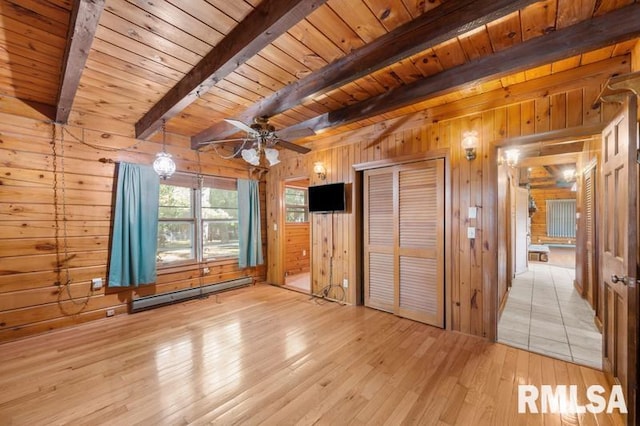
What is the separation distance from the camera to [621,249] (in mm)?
1801

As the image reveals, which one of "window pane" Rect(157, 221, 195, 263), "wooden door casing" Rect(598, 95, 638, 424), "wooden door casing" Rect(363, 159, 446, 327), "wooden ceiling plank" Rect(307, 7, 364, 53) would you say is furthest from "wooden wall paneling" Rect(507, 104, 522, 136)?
"window pane" Rect(157, 221, 195, 263)

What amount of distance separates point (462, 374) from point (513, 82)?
2.88 m

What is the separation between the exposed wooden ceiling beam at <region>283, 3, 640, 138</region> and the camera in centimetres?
166

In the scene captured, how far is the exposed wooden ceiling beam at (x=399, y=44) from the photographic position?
1.50m

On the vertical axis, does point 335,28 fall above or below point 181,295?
above

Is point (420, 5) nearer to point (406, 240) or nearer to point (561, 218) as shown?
point (406, 240)

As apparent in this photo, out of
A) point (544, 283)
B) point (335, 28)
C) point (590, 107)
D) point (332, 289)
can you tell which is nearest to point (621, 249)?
point (590, 107)

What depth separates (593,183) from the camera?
3.59 metres

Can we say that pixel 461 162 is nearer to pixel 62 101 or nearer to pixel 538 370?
pixel 538 370

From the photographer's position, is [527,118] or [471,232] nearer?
[527,118]

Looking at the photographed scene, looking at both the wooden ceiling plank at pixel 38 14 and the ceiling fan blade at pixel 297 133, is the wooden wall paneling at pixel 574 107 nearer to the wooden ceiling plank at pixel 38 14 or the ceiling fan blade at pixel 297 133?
the ceiling fan blade at pixel 297 133

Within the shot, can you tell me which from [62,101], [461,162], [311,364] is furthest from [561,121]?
[62,101]

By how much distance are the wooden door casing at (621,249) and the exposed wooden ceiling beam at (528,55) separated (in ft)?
1.55

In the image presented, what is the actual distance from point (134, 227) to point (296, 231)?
3.54 metres
